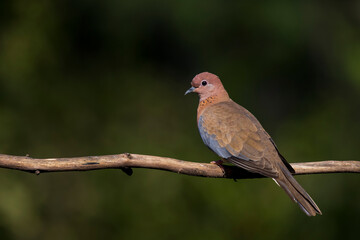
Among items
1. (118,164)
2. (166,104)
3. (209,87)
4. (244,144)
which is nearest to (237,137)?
(244,144)

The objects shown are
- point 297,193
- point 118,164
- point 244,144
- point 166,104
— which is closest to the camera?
point 118,164

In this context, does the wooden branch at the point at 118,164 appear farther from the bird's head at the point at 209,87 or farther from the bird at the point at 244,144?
the bird's head at the point at 209,87

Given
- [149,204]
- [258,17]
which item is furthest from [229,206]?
[258,17]

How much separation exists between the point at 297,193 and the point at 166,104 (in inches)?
137

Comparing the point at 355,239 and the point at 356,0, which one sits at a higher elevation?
the point at 356,0

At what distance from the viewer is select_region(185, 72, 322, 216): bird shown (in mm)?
3477

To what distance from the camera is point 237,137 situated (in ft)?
12.5

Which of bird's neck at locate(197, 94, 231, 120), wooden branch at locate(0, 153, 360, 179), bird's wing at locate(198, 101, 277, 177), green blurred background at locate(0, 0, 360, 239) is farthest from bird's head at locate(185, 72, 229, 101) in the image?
green blurred background at locate(0, 0, 360, 239)

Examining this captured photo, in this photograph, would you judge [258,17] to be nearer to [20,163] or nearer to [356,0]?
[356,0]

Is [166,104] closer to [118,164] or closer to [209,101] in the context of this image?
[209,101]

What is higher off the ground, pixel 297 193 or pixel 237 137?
pixel 237 137

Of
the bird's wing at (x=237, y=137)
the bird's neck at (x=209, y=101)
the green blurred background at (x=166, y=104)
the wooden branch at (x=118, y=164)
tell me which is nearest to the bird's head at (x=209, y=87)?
the bird's neck at (x=209, y=101)

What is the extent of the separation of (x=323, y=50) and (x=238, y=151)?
432 centimetres

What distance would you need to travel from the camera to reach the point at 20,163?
308 cm
